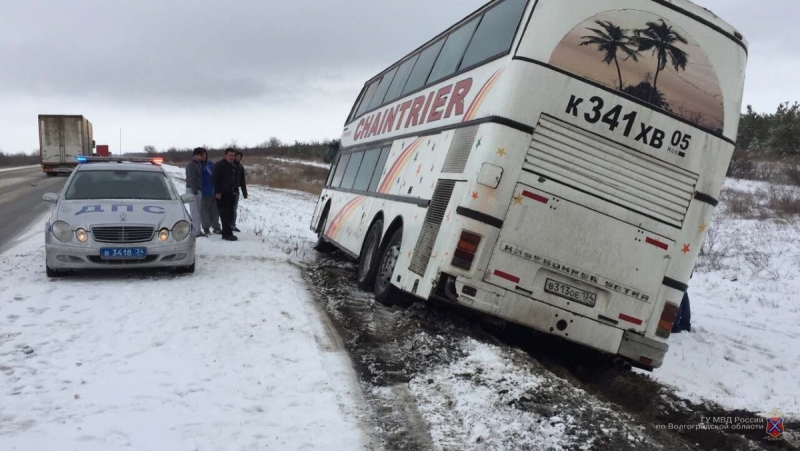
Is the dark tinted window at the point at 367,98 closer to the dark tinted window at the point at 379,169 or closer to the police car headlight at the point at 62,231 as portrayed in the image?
the dark tinted window at the point at 379,169

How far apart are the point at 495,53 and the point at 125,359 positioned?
4786 mm

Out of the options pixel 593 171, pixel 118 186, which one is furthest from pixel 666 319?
pixel 118 186

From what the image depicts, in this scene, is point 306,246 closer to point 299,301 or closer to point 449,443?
point 299,301

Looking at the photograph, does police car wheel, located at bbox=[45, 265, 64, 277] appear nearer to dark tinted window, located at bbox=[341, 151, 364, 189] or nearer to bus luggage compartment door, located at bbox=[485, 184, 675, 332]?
dark tinted window, located at bbox=[341, 151, 364, 189]

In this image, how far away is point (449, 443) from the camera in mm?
4145

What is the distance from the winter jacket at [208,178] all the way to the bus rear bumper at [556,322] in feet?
27.1

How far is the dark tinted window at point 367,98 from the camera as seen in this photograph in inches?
500

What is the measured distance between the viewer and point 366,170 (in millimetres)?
10812

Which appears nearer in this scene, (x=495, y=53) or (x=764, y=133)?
(x=495, y=53)

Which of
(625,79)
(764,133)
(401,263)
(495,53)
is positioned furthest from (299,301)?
(764,133)

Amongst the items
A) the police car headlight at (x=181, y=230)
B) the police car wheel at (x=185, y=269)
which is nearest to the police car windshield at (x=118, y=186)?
the police car headlight at (x=181, y=230)

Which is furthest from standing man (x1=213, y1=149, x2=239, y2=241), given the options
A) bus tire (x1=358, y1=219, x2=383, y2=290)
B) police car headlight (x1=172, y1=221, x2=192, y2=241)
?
bus tire (x1=358, y1=219, x2=383, y2=290)

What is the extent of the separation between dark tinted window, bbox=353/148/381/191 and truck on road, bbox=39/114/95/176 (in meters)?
28.5

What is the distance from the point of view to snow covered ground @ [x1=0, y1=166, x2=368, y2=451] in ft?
13.3
